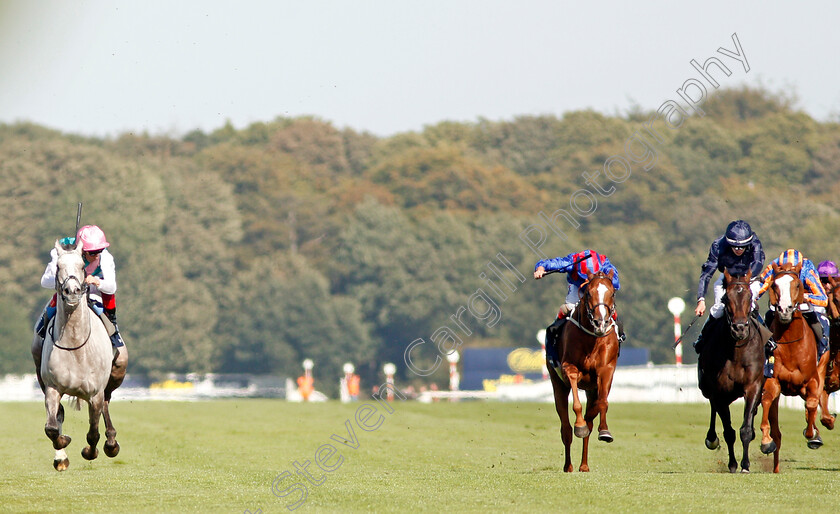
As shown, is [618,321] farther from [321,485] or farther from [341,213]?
[341,213]

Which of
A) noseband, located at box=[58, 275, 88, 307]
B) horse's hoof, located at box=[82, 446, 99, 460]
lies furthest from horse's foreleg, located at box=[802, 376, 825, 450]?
noseband, located at box=[58, 275, 88, 307]

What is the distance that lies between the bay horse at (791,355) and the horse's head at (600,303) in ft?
6.74

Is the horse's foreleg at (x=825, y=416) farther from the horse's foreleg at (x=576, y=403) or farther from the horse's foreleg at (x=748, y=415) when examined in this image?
the horse's foreleg at (x=576, y=403)

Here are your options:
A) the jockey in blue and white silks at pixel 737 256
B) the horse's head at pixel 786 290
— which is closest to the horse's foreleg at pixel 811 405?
the horse's head at pixel 786 290

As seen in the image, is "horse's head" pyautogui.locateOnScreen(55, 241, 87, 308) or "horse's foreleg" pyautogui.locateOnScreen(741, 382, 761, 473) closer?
"horse's head" pyautogui.locateOnScreen(55, 241, 87, 308)

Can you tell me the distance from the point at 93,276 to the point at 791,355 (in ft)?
26.3

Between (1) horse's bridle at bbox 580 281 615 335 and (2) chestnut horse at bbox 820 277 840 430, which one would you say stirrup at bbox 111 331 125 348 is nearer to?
(1) horse's bridle at bbox 580 281 615 335

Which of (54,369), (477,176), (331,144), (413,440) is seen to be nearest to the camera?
(54,369)

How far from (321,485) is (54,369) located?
2.99 meters

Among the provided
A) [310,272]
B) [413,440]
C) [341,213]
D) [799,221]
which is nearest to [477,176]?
[341,213]

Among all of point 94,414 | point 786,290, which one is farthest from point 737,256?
point 94,414

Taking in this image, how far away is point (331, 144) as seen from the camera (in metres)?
99.6

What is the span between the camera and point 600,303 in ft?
50.5

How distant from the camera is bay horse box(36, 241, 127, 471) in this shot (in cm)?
1391
